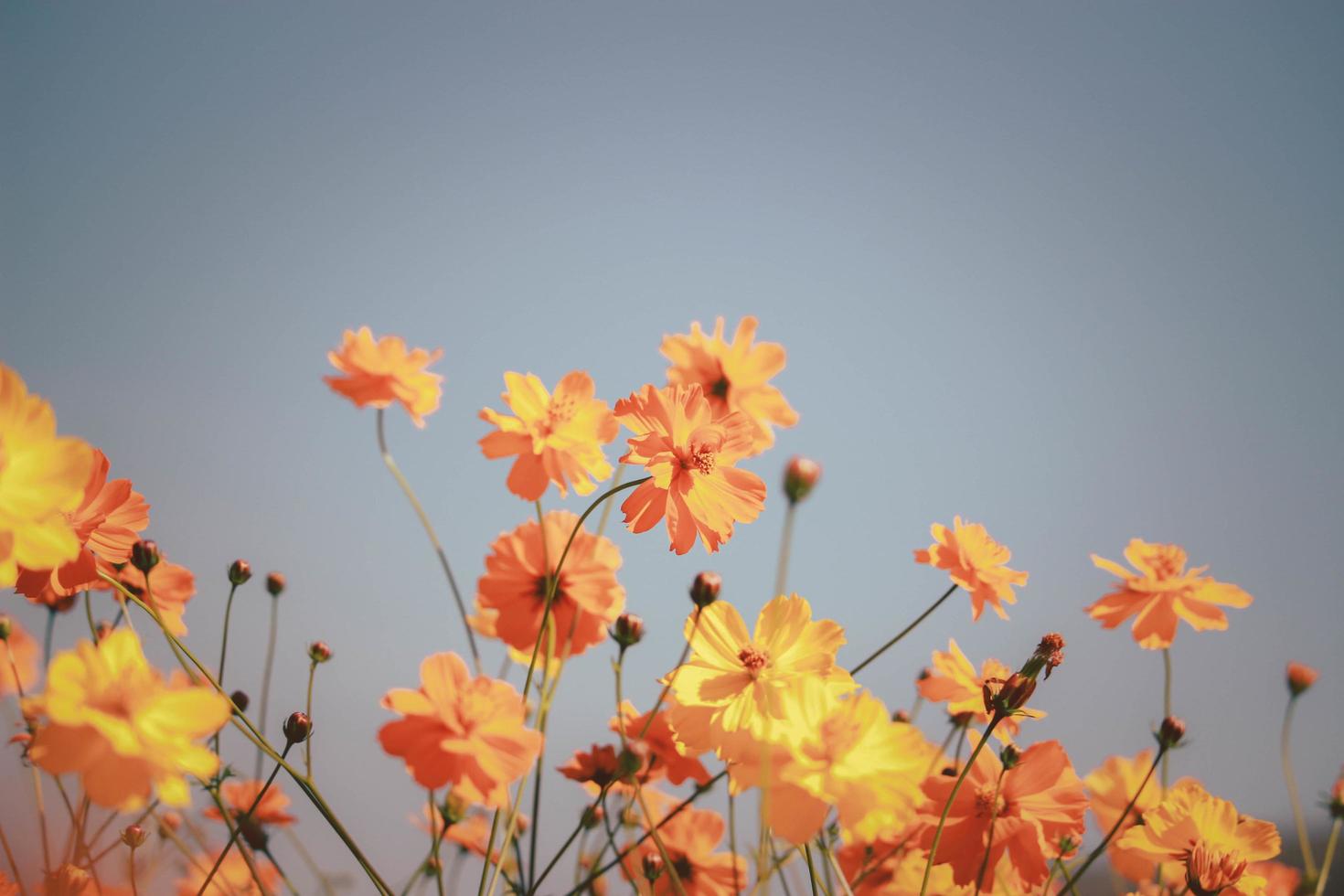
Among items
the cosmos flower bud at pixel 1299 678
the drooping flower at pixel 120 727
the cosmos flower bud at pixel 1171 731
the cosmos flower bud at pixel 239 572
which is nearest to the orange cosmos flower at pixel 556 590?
the cosmos flower bud at pixel 239 572

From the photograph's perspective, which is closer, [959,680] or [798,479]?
[798,479]

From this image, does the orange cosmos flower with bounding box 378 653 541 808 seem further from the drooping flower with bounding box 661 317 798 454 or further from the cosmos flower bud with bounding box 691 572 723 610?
the drooping flower with bounding box 661 317 798 454

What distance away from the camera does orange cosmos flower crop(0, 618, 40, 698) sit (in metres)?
0.58

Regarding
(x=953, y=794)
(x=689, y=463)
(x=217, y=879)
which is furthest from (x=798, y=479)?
(x=217, y=879)

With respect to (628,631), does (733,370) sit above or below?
above

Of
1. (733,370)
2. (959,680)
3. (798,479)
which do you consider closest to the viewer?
(798,479)

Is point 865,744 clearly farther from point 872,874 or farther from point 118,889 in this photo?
point 118,889

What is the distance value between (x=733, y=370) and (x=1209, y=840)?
26.6 inches

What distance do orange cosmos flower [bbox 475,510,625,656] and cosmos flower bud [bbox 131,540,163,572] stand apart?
27cm

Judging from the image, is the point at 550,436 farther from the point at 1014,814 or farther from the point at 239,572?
the point at 1014,814

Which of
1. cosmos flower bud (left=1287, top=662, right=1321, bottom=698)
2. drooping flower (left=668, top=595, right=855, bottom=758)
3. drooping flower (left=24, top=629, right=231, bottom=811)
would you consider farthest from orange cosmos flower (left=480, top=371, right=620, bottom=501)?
cosmos flower bud (left=1287, top=662, right=1321, bottom=698)

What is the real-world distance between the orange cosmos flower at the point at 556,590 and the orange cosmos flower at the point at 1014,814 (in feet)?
1.08

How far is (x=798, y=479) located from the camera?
0.53m

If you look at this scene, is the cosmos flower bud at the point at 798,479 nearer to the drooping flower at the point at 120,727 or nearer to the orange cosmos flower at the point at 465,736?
the orange cosmos flower at the point at 465,736
